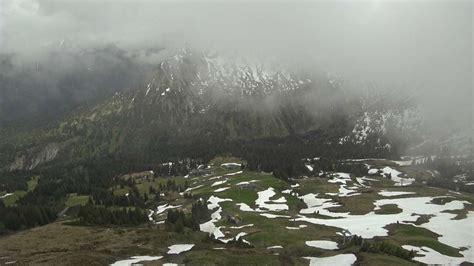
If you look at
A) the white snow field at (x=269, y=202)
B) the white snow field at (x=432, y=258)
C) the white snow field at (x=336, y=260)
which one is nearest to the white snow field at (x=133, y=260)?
the white snow field at (x=336, y=260)

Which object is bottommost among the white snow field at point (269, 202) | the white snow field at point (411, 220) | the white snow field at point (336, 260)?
the white snow field at point (411, 220)

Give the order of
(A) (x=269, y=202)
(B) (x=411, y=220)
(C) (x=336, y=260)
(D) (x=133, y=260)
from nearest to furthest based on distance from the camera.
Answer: (D) (x=133, y=260) < (C) (x=336, y=260) < (B) (x=411, y=220) < (A) (x=269, y=202)

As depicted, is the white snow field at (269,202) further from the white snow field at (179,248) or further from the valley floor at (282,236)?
the white snow field at (179,248)

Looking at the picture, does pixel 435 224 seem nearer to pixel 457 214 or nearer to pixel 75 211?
pixel 457 214

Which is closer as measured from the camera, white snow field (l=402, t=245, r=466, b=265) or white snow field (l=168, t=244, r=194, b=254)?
white snow field (l=168, t=244, r=194, b=254)

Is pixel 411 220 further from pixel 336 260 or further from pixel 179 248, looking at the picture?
pixel 179 248

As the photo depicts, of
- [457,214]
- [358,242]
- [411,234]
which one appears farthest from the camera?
[457,214]

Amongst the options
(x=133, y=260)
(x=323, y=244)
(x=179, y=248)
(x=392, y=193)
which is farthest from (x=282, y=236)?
(x=392, y=193)

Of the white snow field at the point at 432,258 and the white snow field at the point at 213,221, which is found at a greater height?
the white snow field at the point at 213,221

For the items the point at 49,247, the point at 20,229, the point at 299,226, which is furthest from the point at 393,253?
the point at 20,229

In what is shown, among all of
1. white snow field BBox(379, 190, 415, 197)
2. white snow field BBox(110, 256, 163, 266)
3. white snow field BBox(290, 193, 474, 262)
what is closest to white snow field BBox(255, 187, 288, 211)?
white snow field BBox(290, 193, 474, 262)

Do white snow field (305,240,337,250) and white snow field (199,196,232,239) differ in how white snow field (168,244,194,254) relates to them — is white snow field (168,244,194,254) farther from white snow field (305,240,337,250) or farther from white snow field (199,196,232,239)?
white snow field (305,240,337,250)
